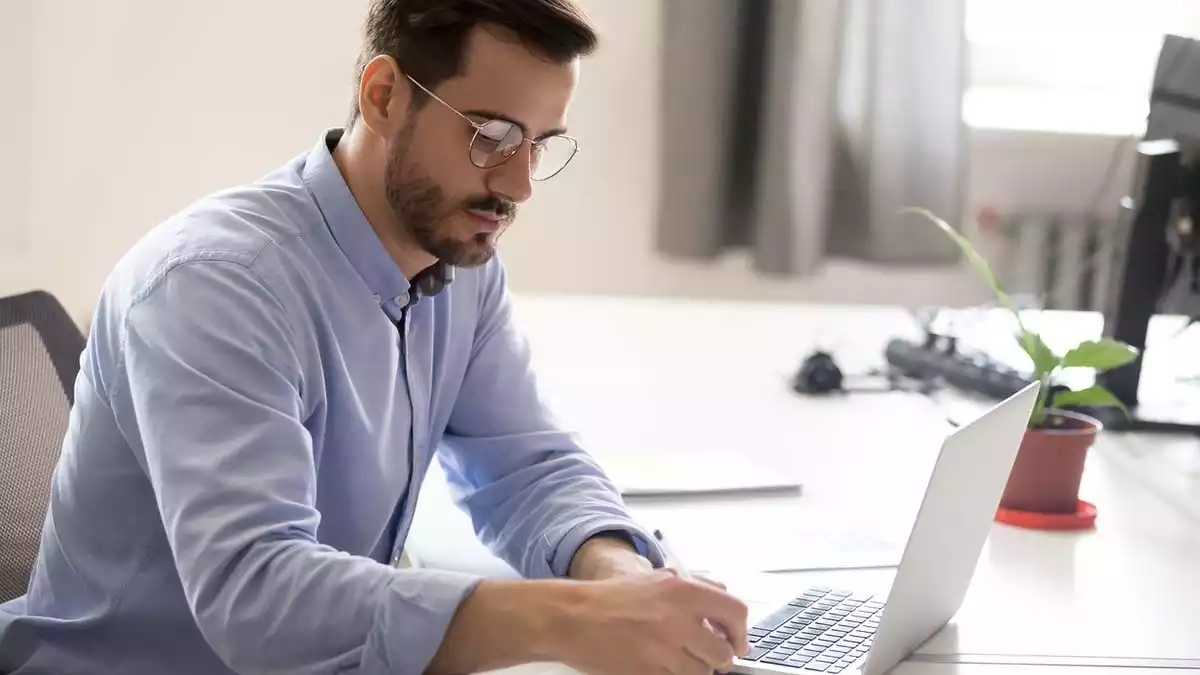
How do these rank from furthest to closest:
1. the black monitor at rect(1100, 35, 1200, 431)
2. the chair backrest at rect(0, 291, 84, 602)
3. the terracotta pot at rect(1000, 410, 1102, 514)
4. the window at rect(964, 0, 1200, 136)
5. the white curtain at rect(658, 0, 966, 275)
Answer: the window at rect(964, 0, 1200, 136)
the white curtain at rect(658, 0, 966, 275)
the black monitor at rect(1100, 35, 1200, 431)
the terracotta pot at rect(1000, 410, 1102, 514)
the chair backrest at rect(0, 291, 84, 602)

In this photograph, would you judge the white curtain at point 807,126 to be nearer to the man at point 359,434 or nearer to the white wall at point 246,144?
the white wall at point 246,144

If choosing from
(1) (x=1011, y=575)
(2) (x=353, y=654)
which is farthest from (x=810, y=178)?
(2) (x=353, y=654)

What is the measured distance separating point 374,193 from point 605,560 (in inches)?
15.6

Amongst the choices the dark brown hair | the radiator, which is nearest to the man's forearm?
the dark brown hair

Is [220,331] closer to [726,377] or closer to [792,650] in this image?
[792,650]

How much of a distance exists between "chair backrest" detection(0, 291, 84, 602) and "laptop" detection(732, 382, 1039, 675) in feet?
2.32

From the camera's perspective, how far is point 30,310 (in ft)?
4.62

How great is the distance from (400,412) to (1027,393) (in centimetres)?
56

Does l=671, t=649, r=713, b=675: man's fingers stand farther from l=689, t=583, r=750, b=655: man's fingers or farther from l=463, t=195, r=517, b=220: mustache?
l=463, t=195, r=517, b=220: mustache

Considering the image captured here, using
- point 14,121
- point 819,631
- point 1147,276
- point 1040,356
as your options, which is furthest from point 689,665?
point 14,121

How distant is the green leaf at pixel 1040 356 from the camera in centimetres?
143

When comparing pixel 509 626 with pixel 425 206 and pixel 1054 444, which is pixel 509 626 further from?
pixel 1054 444

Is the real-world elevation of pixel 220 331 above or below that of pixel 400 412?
above

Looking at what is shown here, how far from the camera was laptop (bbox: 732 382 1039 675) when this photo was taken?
963 mm
